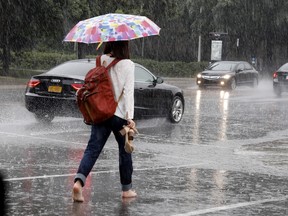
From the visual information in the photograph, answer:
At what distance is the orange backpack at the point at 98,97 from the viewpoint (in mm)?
7566

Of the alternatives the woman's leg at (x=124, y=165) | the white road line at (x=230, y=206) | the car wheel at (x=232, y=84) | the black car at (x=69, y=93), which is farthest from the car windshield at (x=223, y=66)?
the woman's leg at (x=124, y=165)

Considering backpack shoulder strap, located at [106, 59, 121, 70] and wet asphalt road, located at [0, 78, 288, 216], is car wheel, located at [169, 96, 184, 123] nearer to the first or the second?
wet asphalt road, located at [0, 78, 288, 216]

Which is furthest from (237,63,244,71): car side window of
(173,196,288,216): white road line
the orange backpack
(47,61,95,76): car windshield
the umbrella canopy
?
the orange backpack

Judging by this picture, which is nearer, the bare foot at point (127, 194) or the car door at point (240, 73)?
the bare foot at point (127, 194)

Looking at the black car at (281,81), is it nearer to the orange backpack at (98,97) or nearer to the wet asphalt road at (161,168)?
the wet asphalt road at (161,168)

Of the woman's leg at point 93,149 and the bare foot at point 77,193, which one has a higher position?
the woman's leg at point 93,149

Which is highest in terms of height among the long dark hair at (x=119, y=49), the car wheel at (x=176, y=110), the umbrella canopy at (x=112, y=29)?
the umbrella canopy at (x=112, y=29)

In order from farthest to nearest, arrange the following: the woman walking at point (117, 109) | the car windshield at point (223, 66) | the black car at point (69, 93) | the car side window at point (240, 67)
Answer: the car side window at point (240, 67) < the car windshield at point (223, 66) < the black car at point (69, 93) < the woman walking at point (117, 109)

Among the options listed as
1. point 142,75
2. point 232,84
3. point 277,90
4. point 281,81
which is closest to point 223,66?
point 232,84

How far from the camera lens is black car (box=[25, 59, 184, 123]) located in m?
15.8

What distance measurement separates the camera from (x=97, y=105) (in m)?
7.56

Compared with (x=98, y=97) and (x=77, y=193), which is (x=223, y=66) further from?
(x=77, y=193)

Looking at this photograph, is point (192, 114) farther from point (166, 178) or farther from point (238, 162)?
point (166, 178)

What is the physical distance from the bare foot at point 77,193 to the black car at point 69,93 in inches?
320
